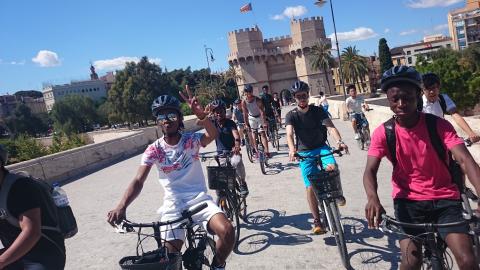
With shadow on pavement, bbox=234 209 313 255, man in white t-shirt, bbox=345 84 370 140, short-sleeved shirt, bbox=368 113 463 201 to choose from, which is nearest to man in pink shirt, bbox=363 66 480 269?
short-sleeved shirt, bbox=368 113 463 201

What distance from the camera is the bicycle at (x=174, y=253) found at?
2.62m

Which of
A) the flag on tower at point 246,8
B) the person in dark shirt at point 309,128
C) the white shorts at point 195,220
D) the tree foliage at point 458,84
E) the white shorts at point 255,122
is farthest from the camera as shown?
the flag on tower at point 246,8

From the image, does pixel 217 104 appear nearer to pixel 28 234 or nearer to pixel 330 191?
pixel 330 191

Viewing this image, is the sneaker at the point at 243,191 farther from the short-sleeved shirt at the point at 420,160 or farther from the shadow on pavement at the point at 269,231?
the short-sleeved shirt at the point at 420,160

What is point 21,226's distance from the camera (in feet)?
9.23

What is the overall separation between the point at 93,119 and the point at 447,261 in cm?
7993

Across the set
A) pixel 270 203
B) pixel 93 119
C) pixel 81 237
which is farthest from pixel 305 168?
pixel 93 119

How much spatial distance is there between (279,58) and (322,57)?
12.5 metres

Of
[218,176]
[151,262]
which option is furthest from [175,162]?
[218,176]

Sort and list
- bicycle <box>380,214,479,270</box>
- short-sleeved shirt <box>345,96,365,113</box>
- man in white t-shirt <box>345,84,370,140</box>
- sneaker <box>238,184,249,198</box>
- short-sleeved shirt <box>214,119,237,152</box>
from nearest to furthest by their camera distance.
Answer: bicycle <box>380,214,479,270</box>
sneaker <box>238,184,249,198</box>
short-sleeved shirt <box>214,119,237,152</box>
man in white t-shirt <box>345,84,370,140</box>
short-sleeved shirt <box>345,96,365,113</box>

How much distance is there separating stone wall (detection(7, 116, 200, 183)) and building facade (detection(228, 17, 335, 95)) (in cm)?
6391

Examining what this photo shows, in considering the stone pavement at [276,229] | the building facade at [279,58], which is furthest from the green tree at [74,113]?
the stone pavement at [276,229]

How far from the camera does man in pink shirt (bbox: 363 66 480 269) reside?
9.00ft

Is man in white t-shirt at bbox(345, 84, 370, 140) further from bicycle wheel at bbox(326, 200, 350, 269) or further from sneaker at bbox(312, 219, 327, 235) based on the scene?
bicycle wheel at bbox(326, 200, 350, 269)
